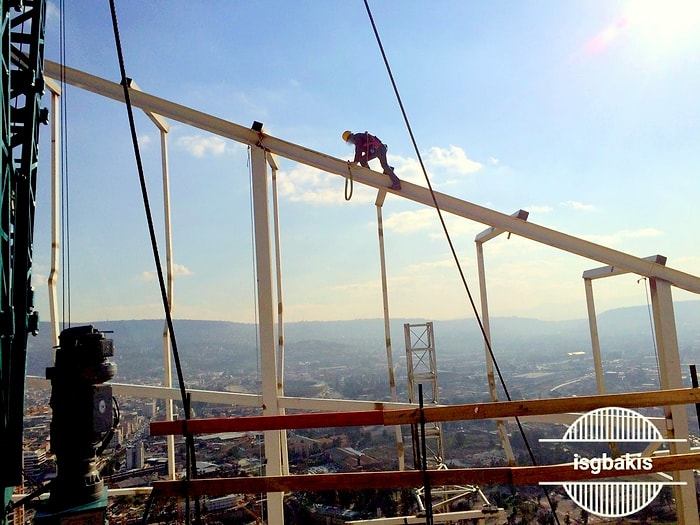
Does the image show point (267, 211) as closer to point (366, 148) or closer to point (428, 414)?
point (366, 148)

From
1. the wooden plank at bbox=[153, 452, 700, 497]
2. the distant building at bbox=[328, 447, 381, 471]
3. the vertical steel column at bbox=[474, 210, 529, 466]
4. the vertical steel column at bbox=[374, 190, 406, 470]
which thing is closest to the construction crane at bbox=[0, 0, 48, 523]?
the wooden plank at bbox=[153, 452, 700, 497]

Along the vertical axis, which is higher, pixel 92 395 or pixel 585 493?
pixel 92 395

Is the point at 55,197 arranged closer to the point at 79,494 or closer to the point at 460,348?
the point at 79,494

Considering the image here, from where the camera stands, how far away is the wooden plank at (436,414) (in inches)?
144

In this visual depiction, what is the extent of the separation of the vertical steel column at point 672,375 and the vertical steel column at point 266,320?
432cm

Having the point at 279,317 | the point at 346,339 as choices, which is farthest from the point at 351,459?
the point at 346,339

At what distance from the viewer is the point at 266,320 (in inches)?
252

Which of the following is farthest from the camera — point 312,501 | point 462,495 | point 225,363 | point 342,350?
point 342,350

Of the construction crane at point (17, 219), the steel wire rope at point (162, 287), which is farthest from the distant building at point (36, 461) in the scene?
the steel wire rope at point (162, 287)

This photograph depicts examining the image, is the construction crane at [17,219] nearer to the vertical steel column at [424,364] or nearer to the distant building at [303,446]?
the vertical steel column at [424,364]

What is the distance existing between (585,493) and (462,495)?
354 cm

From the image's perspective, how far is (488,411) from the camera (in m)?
3.71

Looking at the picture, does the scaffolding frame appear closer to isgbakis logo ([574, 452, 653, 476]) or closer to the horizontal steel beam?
the horizontal steel beam

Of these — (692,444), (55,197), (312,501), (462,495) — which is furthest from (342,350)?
(692,444)
